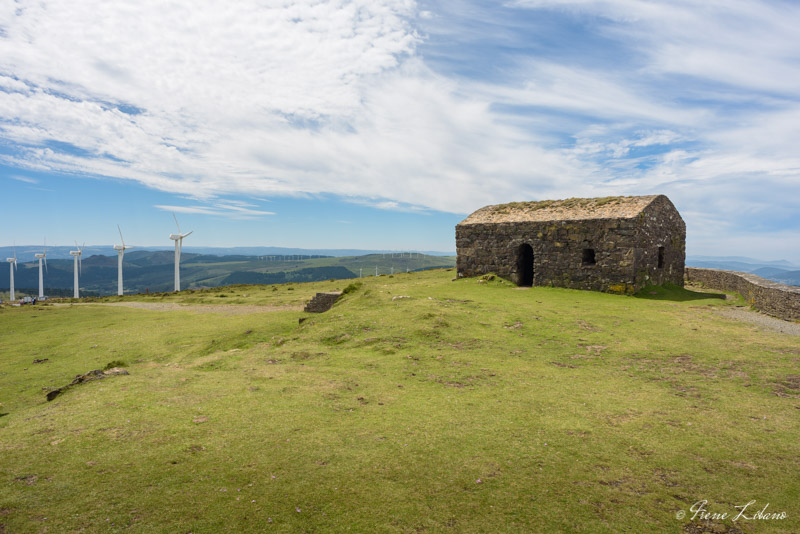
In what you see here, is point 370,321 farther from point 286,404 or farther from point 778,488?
point 778,488

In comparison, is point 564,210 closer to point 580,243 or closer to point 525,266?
point 580,243

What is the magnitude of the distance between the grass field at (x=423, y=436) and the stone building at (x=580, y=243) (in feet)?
33.9

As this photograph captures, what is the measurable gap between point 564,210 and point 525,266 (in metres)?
5.83

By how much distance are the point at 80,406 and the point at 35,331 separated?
25.5 m

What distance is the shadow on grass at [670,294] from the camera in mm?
27942

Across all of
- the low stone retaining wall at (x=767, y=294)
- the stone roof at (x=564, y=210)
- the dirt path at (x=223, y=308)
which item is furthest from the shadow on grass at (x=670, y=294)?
the dirt path at (x=223, y=308)

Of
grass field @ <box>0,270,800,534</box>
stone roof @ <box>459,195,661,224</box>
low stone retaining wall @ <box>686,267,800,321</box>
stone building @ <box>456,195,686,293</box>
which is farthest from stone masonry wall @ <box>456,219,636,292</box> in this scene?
grass field @ <box>0,270,800,534</box>

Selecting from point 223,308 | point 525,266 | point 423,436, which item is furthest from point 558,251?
point 223,308

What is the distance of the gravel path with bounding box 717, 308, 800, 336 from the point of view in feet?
60.6

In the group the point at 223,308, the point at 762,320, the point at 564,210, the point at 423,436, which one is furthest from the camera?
the point at 223,308

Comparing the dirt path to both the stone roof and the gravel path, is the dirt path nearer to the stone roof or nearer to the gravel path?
the stone roof

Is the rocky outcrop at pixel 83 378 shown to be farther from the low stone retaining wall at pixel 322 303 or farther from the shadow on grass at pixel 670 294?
the shadow on grass at pixel 670 294

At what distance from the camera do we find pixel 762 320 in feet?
68.1

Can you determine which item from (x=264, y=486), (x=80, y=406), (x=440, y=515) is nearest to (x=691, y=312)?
(x=440, y=515)
